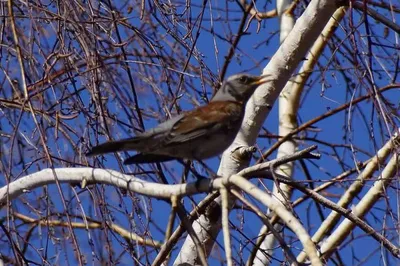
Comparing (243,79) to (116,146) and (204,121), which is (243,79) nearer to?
(204,121)

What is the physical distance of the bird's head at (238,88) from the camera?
4.64 metres

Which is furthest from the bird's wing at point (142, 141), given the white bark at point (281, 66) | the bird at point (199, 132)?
the white bark at point (281, 66)

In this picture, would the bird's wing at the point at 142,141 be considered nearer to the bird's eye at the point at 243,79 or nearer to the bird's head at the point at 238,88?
the bird's head at the point at 238,88

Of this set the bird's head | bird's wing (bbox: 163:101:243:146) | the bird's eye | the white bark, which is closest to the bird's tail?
bird's wing (bbox: 163:101:243:146)

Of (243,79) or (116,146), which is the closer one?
(116,146)

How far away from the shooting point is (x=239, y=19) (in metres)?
5.92

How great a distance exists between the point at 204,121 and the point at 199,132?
3.0 inches

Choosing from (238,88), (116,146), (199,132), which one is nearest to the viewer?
(116,146)

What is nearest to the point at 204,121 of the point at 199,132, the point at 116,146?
the point at 199,132

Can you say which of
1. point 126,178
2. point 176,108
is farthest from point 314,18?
point 126,178

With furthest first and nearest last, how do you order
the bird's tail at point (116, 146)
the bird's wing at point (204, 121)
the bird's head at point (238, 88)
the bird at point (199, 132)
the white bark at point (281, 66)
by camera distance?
1. the bird's head at point (238, 88)
2. the white bark at point (281, 66)
3. the bird's wing at point (204, 121)
4. the bird at point (199, 132)
5. the bird's tail at point (116, 146)

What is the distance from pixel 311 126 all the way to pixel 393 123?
2.15 meters

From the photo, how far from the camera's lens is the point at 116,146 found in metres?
3.88

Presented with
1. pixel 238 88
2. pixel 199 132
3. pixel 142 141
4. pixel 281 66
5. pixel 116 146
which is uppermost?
pixel 238 88
